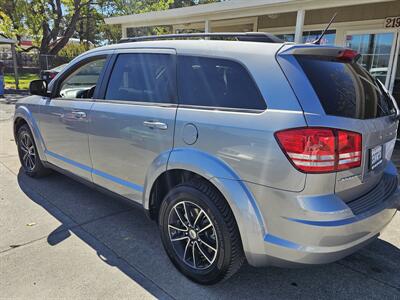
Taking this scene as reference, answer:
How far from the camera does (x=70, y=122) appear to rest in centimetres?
372

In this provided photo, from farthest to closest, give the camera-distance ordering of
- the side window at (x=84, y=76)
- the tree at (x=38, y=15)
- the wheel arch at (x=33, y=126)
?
the tree at (x=38, y=15) < the wheel arch at (x=33, y=126) < the side window at (x=84, y=76)

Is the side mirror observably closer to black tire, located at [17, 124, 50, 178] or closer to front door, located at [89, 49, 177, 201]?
black tire, located at [17, 124, 50, 178]

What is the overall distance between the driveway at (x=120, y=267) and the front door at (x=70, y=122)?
0.57m

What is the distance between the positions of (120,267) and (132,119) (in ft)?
4.17

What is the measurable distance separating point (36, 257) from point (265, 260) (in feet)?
6.63

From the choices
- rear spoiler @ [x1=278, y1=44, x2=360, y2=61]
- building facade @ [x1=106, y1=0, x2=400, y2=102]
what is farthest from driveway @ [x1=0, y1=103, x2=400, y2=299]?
building facade @ [x1=106, y1=0, x2=400, y2=102]

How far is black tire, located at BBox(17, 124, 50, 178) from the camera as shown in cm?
467

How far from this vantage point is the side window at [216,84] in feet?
7.46

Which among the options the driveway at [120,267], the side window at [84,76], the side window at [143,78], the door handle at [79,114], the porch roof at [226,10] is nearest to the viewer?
the driveway at [120,267]

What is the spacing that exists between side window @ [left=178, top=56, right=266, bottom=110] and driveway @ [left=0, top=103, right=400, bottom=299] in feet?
4.65

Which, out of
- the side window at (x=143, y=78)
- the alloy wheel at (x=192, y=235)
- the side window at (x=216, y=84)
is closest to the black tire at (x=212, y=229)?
the alloy wheel at (x=192, y=235)

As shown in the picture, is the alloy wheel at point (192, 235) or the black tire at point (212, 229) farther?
the alloy wheel at point (192, 235)

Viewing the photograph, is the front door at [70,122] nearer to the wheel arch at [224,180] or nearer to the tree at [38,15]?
the wheel arch at [224,180]

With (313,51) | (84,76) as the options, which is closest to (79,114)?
(84,76)
